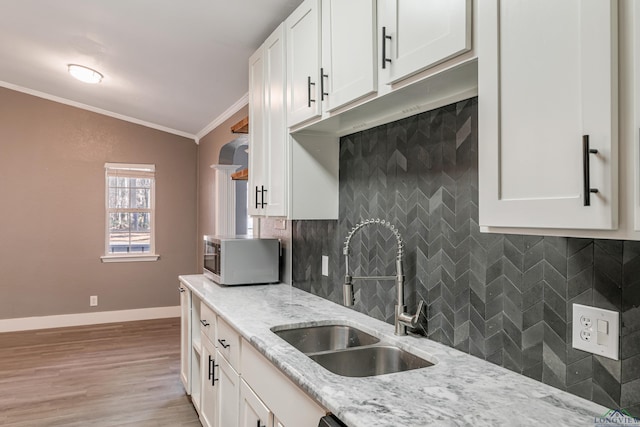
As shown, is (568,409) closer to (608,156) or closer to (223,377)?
(608,156)

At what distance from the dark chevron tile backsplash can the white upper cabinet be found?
0.34 metres

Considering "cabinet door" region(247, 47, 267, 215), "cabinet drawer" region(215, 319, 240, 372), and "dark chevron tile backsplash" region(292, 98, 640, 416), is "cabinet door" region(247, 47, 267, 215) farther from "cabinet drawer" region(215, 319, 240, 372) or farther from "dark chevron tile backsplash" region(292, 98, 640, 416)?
"cabinet drawer" region(215, 319, 240, 372)

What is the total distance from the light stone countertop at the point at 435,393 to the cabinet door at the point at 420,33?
2.98 feet

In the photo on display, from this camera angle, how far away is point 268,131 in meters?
2.55

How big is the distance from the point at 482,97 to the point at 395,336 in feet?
3.33

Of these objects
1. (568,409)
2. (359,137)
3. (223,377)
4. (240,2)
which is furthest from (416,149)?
(223,377)

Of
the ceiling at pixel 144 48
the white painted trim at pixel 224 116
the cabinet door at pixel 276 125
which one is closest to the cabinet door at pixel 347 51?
the cabinet door at pixel 276 125

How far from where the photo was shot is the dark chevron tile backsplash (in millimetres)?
1082

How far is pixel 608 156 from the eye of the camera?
31.2 inches

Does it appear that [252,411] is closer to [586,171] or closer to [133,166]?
[586,171]

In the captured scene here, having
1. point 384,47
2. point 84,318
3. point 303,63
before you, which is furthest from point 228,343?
point 84,318

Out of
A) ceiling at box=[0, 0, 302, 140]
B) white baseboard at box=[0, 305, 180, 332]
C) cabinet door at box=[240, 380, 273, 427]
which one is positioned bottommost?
white baseboard at box=[0, 305, 180, 332]

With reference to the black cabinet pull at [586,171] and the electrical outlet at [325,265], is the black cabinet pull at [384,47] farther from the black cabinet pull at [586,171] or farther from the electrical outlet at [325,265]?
the electrical outlet at [325,265]

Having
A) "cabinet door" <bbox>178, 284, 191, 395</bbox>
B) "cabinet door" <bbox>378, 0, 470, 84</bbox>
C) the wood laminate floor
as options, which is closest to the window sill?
the wood laminate floor
